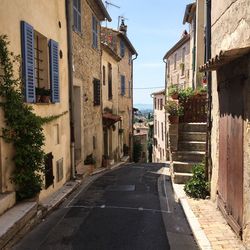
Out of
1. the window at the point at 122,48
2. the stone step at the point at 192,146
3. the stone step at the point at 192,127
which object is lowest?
the stone step at the point at 192,146

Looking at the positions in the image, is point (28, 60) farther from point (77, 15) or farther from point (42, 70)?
point (77, 15)

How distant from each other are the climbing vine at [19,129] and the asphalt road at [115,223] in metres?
0.87

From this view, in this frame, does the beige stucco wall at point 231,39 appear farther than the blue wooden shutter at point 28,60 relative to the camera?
No

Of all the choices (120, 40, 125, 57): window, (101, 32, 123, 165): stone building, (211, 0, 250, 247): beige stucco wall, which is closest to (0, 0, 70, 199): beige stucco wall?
(211, 0, 250, 247): beige stucco wall

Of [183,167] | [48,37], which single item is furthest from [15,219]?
[183,167]

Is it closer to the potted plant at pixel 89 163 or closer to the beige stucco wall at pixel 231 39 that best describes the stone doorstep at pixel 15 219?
the beige stucco wall at pixel 231 39

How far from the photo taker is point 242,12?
5.73 metres

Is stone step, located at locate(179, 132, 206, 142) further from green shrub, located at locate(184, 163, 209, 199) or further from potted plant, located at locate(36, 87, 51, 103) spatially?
potted plant, located at locate(36, 87, 51, 103)

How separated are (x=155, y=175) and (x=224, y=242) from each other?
26.4 feet

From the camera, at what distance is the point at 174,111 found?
1251 cm

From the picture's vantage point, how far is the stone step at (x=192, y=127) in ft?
40.6

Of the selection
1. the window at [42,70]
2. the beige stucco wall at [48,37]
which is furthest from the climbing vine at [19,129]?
the window at [42,70]

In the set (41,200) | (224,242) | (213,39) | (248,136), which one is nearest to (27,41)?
(41,200)

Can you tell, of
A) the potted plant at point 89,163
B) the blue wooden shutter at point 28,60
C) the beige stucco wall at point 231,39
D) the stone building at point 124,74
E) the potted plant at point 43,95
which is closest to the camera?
the beige stucco wall at point 231,39
